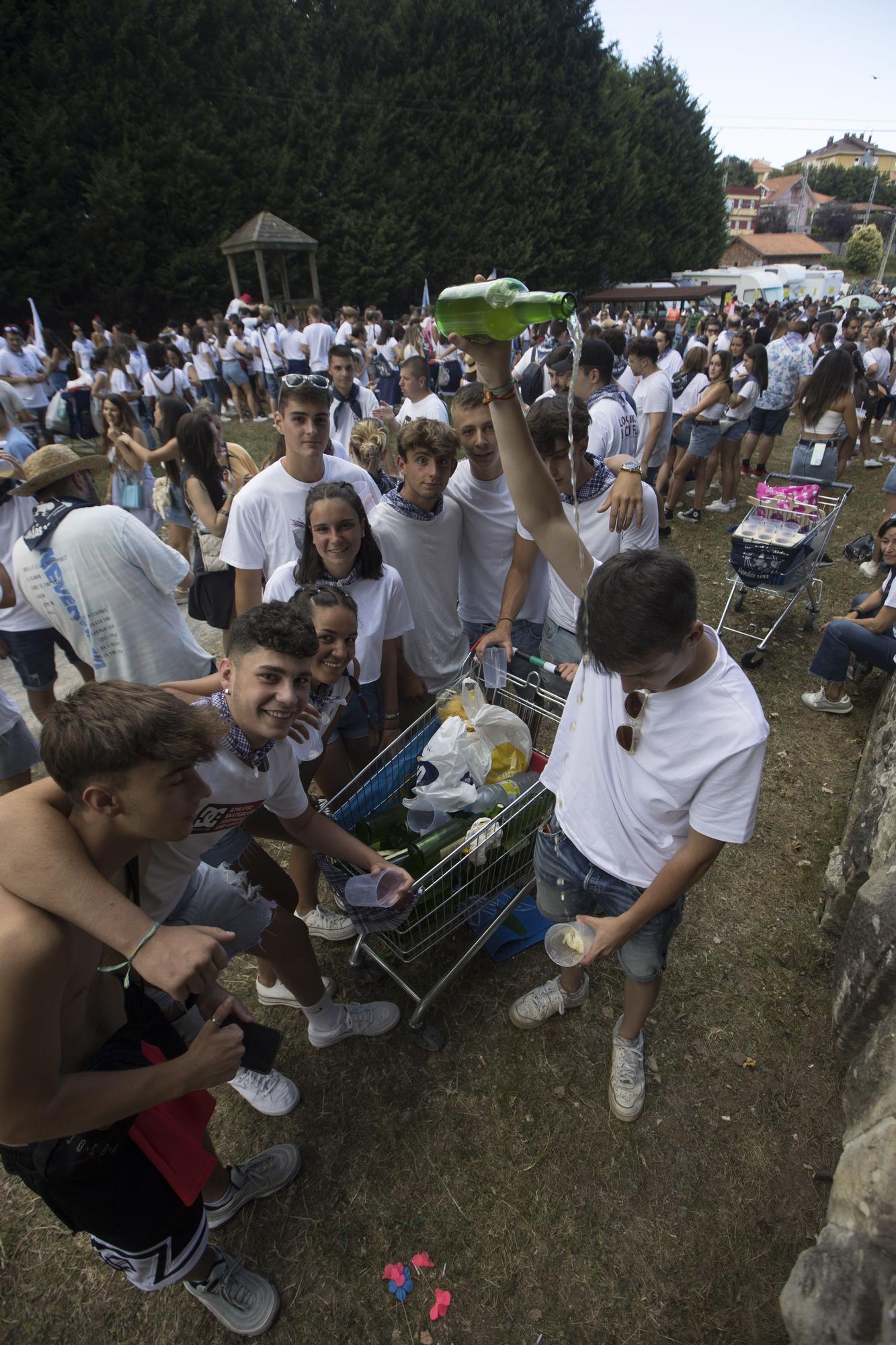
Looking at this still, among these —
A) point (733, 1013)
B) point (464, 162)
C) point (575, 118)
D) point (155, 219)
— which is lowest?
point (733, 1013)

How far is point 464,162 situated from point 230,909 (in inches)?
1349

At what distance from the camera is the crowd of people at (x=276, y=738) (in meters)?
1.56

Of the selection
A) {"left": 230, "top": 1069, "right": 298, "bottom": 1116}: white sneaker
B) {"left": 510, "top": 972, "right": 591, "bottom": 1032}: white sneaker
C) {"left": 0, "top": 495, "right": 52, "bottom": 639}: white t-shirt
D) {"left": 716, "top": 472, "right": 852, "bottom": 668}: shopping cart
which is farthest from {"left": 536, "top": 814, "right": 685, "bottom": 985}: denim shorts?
{"left": 716, "top": 472, "right": 852, "bottom": 668}: shopping cart

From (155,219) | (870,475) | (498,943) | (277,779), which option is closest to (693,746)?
(277,779)

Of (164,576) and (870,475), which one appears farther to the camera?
(870,475)

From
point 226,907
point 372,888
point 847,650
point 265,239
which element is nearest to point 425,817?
point 372,888

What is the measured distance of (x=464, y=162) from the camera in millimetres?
28156

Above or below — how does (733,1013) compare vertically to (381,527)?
below

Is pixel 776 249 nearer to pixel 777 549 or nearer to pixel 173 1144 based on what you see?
pixel 777 549

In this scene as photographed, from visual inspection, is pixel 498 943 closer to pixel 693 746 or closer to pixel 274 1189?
pixel 274 1189

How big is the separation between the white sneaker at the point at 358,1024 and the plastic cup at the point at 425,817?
2.86ft

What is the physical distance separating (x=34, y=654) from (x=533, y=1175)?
3696mm

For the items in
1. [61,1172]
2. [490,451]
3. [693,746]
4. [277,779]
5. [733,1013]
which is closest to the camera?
[61,1172]

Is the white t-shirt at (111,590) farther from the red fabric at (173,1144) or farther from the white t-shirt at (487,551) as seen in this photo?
the red fabric at (173,1144)
